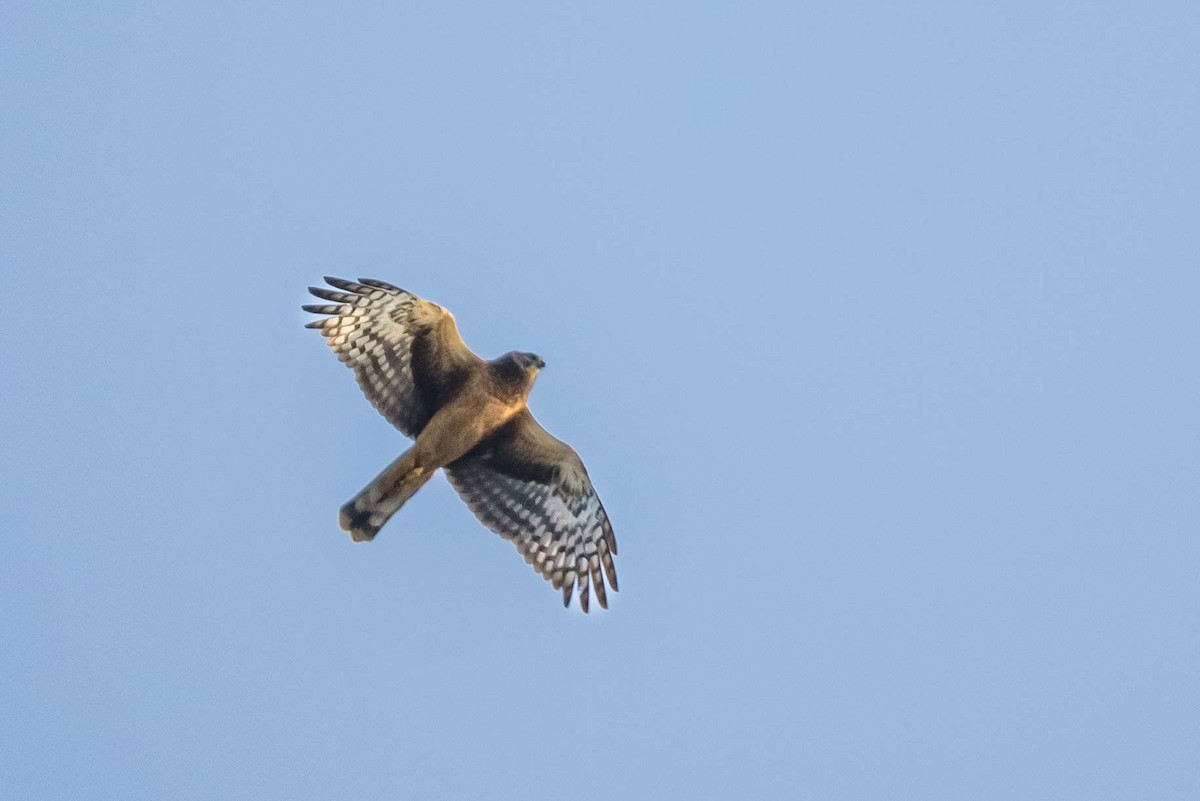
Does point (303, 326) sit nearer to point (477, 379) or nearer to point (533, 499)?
point (477, 379)

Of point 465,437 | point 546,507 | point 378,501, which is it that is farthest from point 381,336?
point 546,507

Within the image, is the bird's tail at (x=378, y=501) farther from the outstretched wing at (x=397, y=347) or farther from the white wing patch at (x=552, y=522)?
the white wing patch at (x=552, y=522)

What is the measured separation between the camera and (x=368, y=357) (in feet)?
46.6

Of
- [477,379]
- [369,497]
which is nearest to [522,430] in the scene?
[477,379]

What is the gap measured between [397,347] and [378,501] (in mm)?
1374

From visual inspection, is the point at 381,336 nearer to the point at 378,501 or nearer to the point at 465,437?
the point at 465,437

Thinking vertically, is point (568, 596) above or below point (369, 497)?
above

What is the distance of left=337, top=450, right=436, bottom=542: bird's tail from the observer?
1375 cm

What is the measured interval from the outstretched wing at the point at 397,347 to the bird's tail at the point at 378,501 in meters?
0.55

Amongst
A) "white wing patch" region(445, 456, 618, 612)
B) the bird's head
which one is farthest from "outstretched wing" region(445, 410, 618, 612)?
the bird's head

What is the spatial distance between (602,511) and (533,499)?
65 cm

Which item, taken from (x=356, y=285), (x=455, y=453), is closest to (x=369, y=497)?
(x=455, y=453)

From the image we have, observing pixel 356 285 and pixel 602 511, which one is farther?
pixel 602 511

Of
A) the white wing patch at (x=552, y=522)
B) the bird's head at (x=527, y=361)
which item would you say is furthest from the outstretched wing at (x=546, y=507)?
the bird's head at (x=527, y=361)
